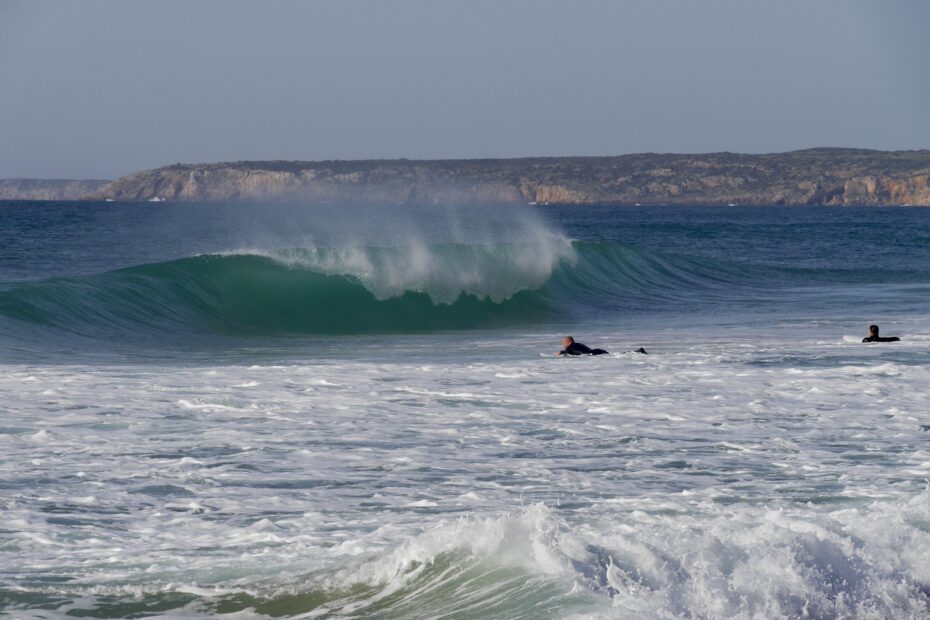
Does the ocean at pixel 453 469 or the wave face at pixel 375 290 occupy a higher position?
the wave face at pixel 375 290

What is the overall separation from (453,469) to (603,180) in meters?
151

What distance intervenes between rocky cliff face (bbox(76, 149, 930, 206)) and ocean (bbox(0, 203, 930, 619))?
4601 inches

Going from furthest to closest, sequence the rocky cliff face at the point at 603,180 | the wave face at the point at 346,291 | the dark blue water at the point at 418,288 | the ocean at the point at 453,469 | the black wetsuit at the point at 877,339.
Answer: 1. the rocky cliff face at the point at 603,180
2. the wave face at the point at 346,291
3. the dark blue water at the point at 418,288
4. the black wetsuit at the point at 877,339
5. the ocean at the point at 453,469

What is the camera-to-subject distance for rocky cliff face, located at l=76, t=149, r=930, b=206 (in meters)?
139

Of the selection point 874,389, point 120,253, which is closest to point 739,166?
point 120,253

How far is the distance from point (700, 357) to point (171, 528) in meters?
9.07

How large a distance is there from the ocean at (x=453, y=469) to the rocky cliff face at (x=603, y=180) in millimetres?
116870

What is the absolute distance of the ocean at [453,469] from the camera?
18.6 ft

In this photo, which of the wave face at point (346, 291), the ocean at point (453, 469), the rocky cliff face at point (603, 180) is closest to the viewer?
the ocean at point (453, 469)

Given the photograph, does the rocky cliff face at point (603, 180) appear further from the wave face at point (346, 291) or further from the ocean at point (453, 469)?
the ocean at point (453, 469)

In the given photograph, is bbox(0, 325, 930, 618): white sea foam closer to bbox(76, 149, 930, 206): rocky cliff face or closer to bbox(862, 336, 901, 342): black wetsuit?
bbox(862, 336, 901, 342): black wetsuit

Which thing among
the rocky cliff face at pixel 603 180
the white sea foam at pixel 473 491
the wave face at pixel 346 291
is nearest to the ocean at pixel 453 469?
the white sea foam at pixel 473 491

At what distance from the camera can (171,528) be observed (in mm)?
6727


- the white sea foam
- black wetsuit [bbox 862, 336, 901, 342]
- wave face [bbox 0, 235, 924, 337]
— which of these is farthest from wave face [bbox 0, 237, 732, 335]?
black wetsuit [bbox 862, 336, 901, 342]
